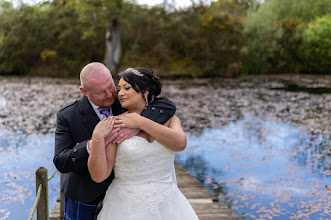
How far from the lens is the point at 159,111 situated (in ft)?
8.31

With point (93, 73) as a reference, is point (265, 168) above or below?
below

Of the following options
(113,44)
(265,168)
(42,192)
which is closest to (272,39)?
(113,44)

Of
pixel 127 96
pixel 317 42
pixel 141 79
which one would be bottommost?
pixel 127 96

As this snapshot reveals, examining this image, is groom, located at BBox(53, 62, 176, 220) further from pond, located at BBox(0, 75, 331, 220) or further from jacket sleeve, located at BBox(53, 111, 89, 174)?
pond, located at BBox(0, 75, 331, 220)

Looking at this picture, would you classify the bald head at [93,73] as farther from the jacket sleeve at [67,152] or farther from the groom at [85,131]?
the jacket sleeve at [67,152]

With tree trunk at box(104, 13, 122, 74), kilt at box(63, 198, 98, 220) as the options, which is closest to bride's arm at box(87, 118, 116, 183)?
kilt at box(63, 198, 98, 220)

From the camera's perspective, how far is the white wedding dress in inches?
96.7

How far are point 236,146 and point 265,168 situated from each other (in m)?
2.15

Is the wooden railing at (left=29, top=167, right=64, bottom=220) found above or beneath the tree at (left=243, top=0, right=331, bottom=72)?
beneath

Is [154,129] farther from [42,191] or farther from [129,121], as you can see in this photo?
[42,191]

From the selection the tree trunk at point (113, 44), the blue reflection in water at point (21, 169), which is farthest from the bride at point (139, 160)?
the tree trunk at point (113, 44)

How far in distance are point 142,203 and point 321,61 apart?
3480 cm

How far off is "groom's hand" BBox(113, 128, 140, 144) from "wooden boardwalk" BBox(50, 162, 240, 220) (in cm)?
345

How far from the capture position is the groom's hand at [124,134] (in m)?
2.38
